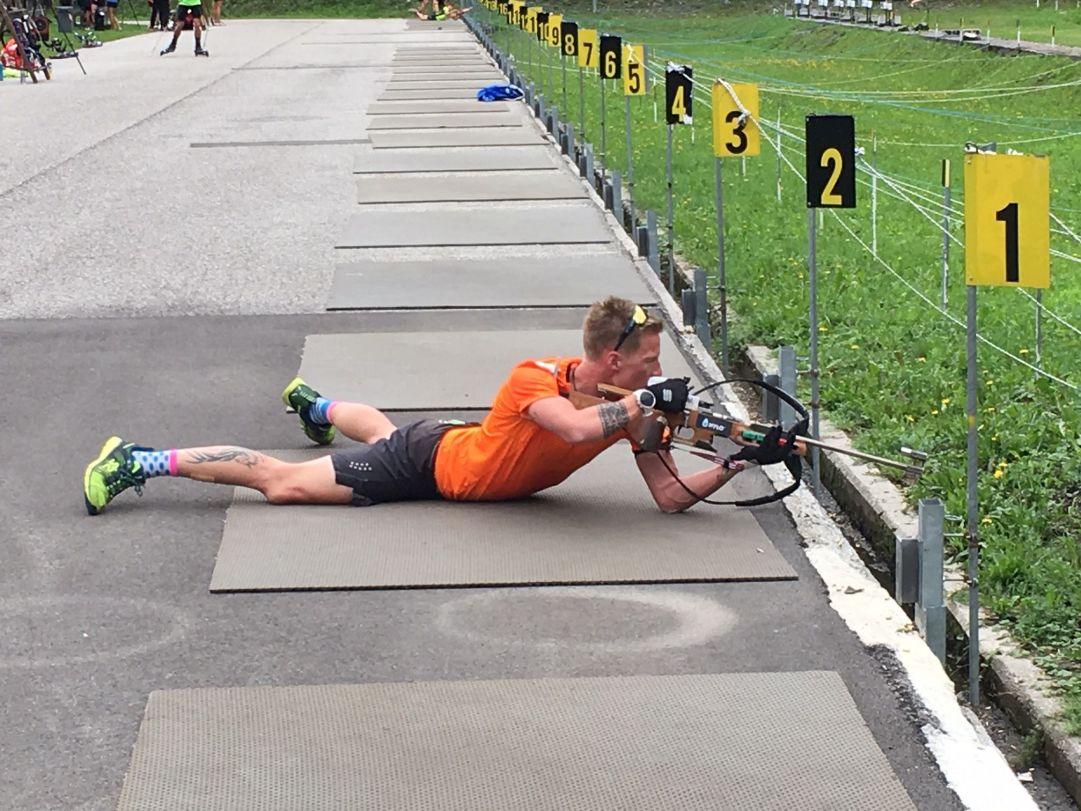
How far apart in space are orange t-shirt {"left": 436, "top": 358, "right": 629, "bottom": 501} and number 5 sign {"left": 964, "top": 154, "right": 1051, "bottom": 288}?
1690mm

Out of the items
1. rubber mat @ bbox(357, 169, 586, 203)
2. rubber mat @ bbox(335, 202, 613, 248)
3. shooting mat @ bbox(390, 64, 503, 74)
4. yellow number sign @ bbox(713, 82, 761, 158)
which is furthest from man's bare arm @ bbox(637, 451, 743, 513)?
shooting mat @ bbox(390, 64, 503, 74)

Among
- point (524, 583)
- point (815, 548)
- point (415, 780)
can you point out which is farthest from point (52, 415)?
point (415, 780)

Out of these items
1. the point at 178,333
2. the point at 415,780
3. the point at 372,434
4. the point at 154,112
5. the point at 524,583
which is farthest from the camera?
the point at 154,112

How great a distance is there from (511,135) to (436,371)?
13.4 m

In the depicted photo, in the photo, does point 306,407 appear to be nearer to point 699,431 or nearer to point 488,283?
point 699,431

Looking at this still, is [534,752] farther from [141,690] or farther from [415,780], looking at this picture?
[141,690]

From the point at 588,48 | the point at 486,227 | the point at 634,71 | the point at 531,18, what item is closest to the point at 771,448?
the point at 634,71

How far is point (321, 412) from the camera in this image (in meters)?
7.83

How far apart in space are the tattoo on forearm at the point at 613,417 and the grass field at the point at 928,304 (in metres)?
1.35

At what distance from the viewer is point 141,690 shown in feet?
17.4

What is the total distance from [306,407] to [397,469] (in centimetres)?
99

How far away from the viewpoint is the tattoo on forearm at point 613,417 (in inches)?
250

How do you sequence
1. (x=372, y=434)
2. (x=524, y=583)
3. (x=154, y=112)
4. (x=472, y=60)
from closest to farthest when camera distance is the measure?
(x=524, y=583)
(x=372, y=434)
(x=154, y=112)
(x=472, y=60)

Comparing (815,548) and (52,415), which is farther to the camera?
(52,415)
